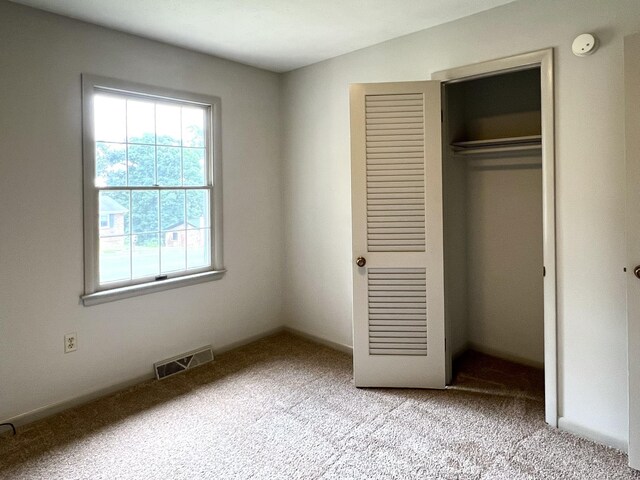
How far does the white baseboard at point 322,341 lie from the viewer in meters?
3.62

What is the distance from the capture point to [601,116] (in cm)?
218

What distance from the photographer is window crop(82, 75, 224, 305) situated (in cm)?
283

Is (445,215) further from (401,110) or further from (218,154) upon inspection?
(218,154)

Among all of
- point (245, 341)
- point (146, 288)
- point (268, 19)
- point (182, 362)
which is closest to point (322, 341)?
point (245, 341)

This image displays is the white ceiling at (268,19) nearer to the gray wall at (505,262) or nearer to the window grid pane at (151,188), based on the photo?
the window grid pane at (151,188)

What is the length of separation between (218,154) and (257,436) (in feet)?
7.12

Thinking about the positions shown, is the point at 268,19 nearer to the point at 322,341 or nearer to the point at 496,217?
the point at 496,217

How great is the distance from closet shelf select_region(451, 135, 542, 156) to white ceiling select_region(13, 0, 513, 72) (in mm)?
875

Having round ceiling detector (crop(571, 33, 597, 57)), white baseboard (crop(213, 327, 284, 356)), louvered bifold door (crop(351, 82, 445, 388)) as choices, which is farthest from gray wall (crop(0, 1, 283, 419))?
round ceiling detector (crop(571, 33, 597, 57))

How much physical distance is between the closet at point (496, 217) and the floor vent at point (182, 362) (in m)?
1.93

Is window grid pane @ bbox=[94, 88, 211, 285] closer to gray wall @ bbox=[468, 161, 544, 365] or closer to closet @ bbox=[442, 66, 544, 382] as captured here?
closet @ bbox=[442, 66, 544, 382]

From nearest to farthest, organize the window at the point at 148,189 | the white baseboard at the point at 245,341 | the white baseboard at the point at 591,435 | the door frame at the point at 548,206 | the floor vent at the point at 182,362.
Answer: the white baseboard at the point at 591,435 < the door frame at the point at 548,206 < the window at the point at 148,189 < the floor vent at the point at 182,362 < the white baseboard at the point at 245,341

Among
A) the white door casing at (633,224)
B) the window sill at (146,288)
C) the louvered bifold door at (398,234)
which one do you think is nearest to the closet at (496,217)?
the louvered bifold door at (398,234)

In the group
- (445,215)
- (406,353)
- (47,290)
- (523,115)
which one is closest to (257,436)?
(406,353)
